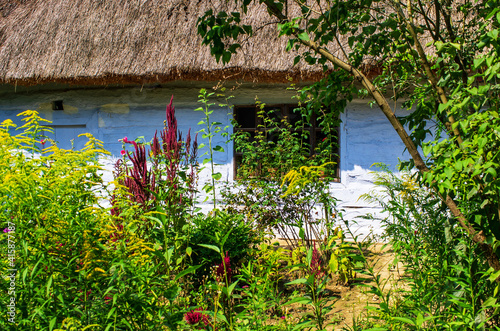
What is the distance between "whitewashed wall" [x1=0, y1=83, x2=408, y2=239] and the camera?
4188mm

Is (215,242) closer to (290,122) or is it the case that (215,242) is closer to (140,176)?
(140,176)

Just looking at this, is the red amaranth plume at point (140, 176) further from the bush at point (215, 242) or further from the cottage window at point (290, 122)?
the cottage window at point (290, 122)

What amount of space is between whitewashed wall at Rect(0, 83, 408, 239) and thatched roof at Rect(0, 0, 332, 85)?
42cm

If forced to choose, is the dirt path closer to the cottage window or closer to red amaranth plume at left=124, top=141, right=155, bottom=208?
red amaranth plume at left=124, top=141, right=155, bottom=208

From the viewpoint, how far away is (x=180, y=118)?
15.5 feet

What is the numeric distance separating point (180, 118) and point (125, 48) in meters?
1.08

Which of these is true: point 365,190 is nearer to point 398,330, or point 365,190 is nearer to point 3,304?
point 398,330

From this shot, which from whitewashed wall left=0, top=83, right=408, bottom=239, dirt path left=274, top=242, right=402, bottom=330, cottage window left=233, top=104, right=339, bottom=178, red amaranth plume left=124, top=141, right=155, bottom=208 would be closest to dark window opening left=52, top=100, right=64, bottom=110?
whitewashed wall left=0, top=83, right=408, bottom=239

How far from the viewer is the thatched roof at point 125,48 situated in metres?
4.11

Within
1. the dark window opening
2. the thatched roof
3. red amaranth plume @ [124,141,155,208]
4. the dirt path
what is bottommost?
the dirt path

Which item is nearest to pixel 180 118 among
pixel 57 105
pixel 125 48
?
pixel 125 48

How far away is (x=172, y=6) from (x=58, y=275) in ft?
14.0

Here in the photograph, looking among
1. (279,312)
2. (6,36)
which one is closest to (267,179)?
(279,312)

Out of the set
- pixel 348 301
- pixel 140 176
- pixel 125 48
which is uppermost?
pixel 125 48
